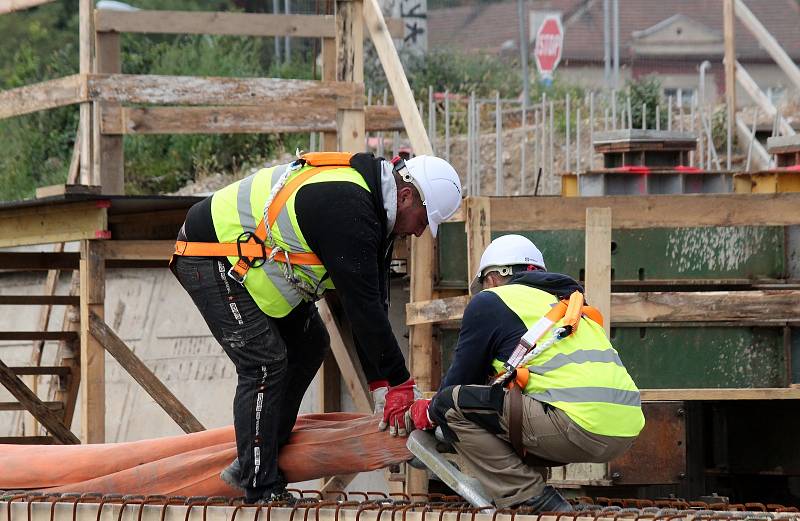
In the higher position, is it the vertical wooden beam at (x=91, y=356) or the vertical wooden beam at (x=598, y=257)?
the vertical wooden beam at (x=598, y=257)

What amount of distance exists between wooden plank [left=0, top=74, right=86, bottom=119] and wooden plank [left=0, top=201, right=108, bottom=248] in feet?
2.60

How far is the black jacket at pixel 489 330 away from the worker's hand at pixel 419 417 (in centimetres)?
17

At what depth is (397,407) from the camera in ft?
20.8

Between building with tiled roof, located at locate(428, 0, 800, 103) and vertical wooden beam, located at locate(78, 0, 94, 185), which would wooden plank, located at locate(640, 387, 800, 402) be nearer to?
vertical wooden beam, located at locate(78, 0, 94, 185)

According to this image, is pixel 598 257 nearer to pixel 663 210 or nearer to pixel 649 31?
pixel 663 210

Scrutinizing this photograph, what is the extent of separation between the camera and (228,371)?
1289cm

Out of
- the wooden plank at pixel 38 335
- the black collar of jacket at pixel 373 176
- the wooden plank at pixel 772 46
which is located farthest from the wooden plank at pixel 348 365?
the wooden plank at pixel 772 46

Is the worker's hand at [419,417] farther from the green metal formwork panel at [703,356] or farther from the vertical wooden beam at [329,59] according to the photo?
the vertical wooden beam at [329,59]

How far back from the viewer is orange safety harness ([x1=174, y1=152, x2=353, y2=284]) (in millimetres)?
6344

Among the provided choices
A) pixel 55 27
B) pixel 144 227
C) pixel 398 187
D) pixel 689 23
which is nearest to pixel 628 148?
pixel 144 227

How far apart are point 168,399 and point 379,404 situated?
140 inches

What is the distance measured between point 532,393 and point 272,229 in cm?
137

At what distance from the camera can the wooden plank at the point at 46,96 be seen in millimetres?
10234

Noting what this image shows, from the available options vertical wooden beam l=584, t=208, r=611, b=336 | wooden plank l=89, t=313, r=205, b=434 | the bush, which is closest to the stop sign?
the bush
